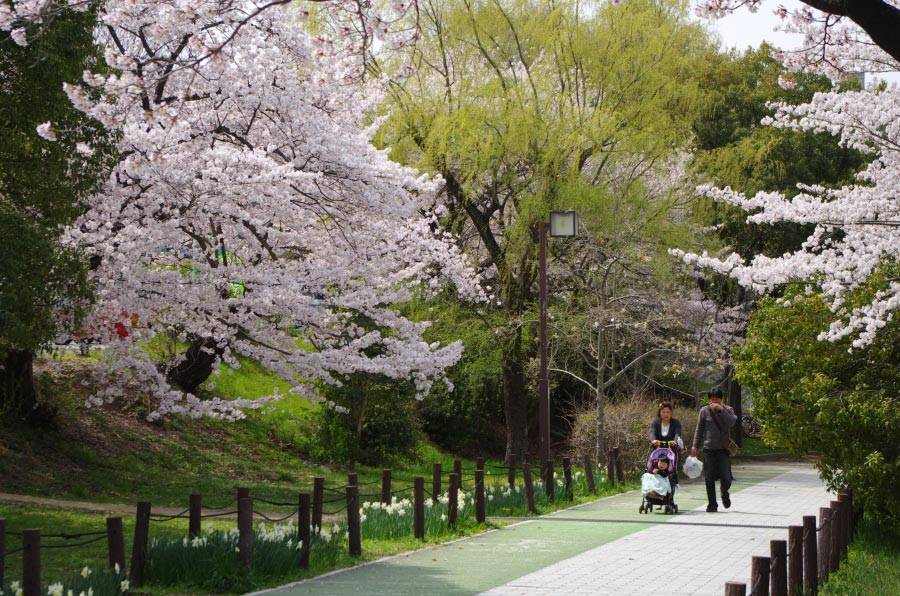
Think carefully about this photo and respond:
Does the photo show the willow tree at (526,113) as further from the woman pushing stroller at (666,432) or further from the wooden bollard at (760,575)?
the wooden bollard at (760,575)

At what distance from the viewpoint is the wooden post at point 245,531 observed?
9.77 meters

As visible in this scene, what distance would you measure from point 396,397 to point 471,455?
638cm

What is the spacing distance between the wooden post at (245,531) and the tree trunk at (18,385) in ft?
32.6

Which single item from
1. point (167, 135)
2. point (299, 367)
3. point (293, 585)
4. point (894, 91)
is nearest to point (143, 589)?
point (293, 585)

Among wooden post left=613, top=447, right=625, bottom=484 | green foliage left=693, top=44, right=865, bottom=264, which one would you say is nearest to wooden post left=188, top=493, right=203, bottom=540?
wooden post left=613, top=447, right=625, bottom=484

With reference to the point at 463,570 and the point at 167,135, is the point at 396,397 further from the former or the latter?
the point at 463,570

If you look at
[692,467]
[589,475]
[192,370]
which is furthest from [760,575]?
[192,370]

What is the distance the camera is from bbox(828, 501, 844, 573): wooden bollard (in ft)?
33.1

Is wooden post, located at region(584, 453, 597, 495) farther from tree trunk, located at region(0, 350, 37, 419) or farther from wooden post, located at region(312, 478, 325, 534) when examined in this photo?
tree trunk, located at region(0, 350, 37, 419)

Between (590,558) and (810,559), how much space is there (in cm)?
328

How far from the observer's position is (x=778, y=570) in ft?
23.8

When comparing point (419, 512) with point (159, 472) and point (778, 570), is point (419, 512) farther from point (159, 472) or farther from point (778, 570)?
point (159, 472)

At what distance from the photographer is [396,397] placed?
960 inches

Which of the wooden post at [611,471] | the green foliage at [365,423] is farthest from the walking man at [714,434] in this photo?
the green foliage at [365,423]
